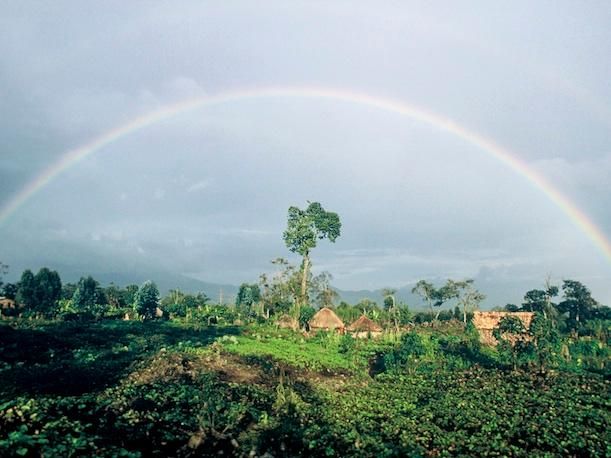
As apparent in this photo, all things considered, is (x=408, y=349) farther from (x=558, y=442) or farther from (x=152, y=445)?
(x=152, y=445)

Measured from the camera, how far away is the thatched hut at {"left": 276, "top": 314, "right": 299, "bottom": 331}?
41.7 m

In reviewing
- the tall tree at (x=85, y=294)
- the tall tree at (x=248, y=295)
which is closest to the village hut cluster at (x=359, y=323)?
the tall tree at (x=248, y=295)

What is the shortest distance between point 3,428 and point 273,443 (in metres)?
5.97

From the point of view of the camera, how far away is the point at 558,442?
35.5 ft

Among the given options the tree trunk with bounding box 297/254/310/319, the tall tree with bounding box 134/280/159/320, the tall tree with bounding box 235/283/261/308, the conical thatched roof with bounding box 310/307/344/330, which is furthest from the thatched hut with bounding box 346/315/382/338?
the tall tree with bounding box 134/280/159/320

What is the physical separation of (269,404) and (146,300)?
33944 millimetres

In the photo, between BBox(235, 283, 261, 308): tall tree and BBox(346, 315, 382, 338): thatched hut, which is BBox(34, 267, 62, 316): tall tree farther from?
BBox(346, 315, 382, 338): thatched hut

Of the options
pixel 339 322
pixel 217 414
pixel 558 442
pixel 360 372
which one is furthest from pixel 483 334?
pixel 217 414

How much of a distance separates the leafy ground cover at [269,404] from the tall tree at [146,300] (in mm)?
19954

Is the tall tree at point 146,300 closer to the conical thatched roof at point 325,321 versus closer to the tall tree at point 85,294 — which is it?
the tall tree at point 85,294

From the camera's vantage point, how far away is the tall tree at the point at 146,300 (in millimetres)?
43188

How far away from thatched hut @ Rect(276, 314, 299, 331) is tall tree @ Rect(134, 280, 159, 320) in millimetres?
13249

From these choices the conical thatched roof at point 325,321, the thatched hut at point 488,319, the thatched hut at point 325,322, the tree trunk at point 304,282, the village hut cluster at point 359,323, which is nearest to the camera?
the thatched hut at point 488,319

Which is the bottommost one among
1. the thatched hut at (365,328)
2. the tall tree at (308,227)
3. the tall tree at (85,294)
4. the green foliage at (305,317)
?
the thatched hut at (365,328)
